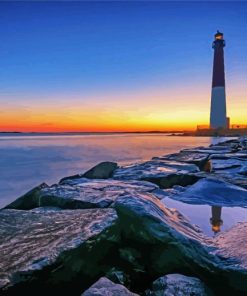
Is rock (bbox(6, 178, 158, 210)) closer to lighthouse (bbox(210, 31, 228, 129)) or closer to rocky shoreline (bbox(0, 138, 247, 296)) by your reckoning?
rocky shoreline (bbox(0, 138, 247, 296))

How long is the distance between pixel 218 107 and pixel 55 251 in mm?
26683

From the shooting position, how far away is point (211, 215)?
99.8 inches

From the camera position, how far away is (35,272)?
1276mm

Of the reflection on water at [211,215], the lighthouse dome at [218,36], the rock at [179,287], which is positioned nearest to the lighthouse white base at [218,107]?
the lighthouse dome at [218,36]

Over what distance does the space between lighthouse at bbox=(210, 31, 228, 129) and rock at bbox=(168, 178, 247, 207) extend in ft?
77.3

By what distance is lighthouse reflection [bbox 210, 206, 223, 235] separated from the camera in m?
→ 2.22

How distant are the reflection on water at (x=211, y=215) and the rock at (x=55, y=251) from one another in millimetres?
819

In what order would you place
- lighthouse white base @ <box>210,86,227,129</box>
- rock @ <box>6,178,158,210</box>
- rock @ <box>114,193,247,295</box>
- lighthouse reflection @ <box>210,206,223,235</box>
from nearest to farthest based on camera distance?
1. rock @ <box>114,193,247,295</box>
2. lighthouse reflection @ <box>210,206,223,235</box>
3. rock @ <box>6,178,158,210</box>
4. lighthouse white base @ <box>210,86,227,129</box>

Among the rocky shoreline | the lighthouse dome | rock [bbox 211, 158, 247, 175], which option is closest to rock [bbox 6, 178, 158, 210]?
the rocky shoreline

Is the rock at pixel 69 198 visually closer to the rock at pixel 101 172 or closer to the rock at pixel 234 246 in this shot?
the rock at pixel 234 246

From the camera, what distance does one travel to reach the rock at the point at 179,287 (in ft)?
4.02

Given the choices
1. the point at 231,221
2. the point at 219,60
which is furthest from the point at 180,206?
the point at 219,60

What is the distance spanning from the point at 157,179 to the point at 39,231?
2406mm

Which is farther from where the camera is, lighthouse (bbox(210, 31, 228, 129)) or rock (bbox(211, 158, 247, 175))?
lighthouse (bbox(210, 31, 228, 129))
